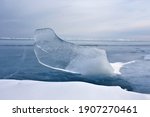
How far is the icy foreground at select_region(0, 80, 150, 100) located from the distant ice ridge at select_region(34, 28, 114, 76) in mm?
6342

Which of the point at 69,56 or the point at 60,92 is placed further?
the point at 69,56

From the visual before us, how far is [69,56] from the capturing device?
11.3 m

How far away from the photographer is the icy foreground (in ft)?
12.9

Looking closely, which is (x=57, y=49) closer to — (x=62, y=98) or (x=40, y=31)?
(x=40, y=31)

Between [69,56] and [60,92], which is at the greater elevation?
[60,92]

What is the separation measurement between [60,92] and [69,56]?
286 inches

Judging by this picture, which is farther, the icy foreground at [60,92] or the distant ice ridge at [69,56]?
the distant ice ridge at [69,56]

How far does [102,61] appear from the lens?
10.8m

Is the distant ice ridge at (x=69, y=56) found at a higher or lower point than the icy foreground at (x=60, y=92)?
lower

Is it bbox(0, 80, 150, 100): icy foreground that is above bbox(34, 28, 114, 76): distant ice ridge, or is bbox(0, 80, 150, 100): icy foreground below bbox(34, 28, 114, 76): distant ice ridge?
above

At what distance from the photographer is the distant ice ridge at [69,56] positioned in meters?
10.8

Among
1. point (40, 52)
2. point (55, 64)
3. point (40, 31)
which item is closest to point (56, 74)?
point (55, 64)

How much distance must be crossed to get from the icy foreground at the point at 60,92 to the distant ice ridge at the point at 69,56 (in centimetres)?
634

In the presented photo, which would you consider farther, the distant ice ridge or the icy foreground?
the distant ice ridge
